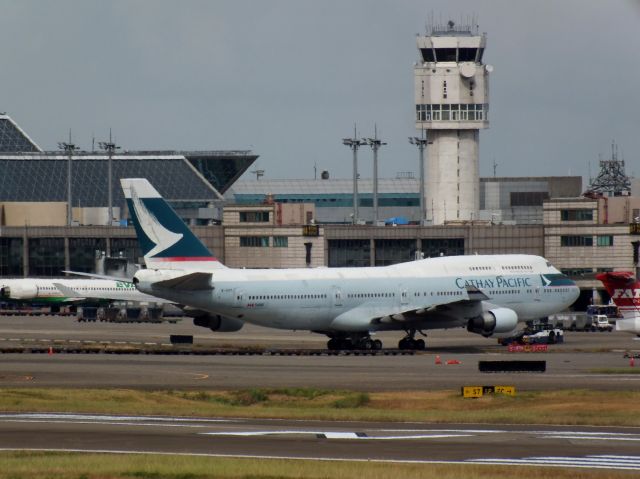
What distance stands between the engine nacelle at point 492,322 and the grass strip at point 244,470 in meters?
53.2

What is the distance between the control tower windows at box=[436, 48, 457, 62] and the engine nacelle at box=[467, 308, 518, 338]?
106432mm

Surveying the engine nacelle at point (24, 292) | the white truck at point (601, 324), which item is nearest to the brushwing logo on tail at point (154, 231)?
the white truck at point (601, 324)

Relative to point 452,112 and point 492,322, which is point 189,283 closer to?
point 492,322

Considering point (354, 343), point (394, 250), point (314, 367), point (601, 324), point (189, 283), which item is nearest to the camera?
point (314, 367)

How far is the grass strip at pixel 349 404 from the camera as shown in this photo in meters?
49.0

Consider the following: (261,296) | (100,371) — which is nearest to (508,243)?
(261,296)

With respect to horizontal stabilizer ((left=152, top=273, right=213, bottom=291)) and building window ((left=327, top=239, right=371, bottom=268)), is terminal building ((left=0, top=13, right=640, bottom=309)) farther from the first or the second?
horizontal stabilizer ((left=152, top=273, right=213, bottom=291))

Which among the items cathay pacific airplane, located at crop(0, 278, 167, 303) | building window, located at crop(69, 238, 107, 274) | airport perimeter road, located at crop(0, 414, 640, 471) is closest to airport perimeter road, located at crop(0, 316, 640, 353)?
cathay pacific airplane, located at crop(0, 278, 167, 303)

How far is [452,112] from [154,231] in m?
113

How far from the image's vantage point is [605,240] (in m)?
148

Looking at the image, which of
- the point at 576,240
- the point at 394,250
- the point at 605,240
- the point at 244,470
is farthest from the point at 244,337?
the point at 244,470

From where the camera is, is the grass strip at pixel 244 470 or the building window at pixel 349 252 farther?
the building window at pixel 349 252

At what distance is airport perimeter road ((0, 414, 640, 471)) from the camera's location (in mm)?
37438

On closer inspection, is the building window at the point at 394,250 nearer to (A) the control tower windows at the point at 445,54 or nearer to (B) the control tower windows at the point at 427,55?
(B) the control tower windows at the point at 427,55
